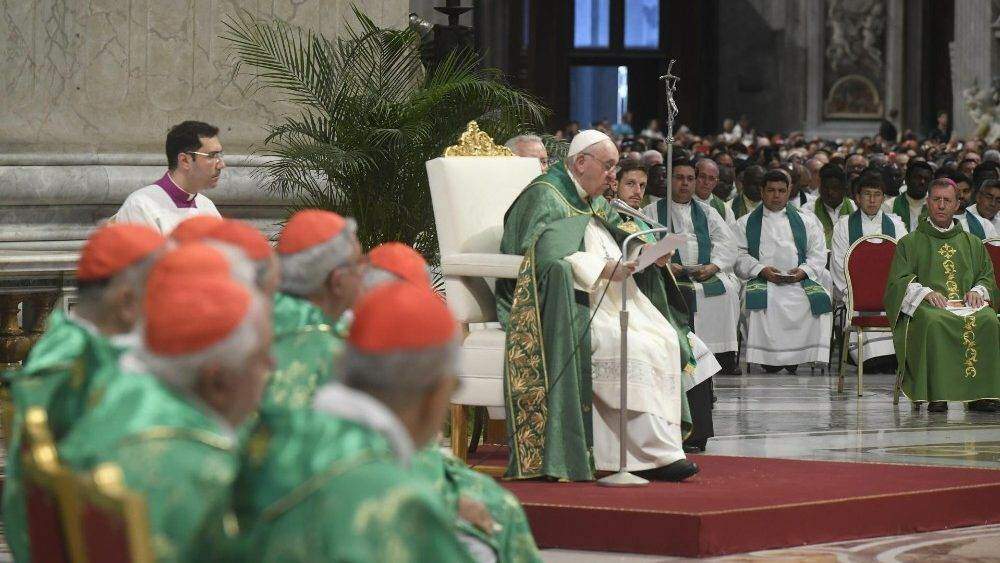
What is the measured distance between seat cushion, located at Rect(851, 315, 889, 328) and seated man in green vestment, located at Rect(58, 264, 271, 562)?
29.5 feet

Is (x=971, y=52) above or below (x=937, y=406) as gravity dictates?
above

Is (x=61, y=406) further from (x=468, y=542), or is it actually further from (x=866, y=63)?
(x=866, y=63)

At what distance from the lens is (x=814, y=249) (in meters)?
13.0

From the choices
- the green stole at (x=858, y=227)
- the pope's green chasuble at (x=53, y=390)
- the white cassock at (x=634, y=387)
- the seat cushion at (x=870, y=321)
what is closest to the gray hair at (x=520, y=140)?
the white cassock at (x=634, y=387)

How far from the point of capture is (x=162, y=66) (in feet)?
28.3

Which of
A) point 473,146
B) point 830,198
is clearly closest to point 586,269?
point 473,146

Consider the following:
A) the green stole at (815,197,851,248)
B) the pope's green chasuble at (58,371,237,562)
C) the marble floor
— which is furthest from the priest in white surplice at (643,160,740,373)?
the pope's green chasuble at (58,371,237,562)

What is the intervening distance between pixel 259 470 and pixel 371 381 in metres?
0.21

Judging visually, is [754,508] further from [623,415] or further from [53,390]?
[53,390]

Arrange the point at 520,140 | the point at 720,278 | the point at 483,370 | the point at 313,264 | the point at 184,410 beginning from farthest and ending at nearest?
the point at 720,278, the point at 520,140, the point at 483,370, the point at 313,264, the point at 184,410

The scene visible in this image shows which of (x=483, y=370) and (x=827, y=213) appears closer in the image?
(x=483, y=370)

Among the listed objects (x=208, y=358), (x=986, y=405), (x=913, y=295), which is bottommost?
(x=986, y=405)

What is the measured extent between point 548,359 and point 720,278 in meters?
6.04

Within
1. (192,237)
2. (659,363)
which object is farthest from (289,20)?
(192,237)
